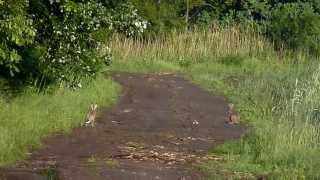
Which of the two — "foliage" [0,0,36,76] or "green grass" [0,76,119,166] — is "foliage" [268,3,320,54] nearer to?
"green grass" [0,76,119,166]

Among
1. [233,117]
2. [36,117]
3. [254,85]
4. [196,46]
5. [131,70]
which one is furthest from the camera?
[196,46]

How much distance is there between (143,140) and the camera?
11.2 metres

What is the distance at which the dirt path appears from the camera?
26.3ft

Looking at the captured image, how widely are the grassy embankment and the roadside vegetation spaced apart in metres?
0.02

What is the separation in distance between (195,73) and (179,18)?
21.0 feet

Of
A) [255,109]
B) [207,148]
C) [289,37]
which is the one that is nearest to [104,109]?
[255,109]

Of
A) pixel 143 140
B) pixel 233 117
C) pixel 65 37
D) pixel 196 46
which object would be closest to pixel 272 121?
pixel 233 117

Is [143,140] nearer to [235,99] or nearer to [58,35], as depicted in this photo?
[58,35]

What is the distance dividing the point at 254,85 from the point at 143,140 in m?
7.89

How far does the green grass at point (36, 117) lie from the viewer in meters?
9.88

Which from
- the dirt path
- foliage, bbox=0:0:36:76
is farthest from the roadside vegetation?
the dirt path

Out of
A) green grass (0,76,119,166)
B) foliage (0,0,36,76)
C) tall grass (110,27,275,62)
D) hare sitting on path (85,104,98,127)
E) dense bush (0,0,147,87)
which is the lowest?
tall grass (110,27,275,62)

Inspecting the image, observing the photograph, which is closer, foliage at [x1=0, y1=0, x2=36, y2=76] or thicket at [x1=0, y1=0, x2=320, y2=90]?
foliage at [x1=0, y1=0, x2=36, y2=76]

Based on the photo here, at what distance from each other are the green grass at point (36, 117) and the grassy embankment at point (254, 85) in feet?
9.14
